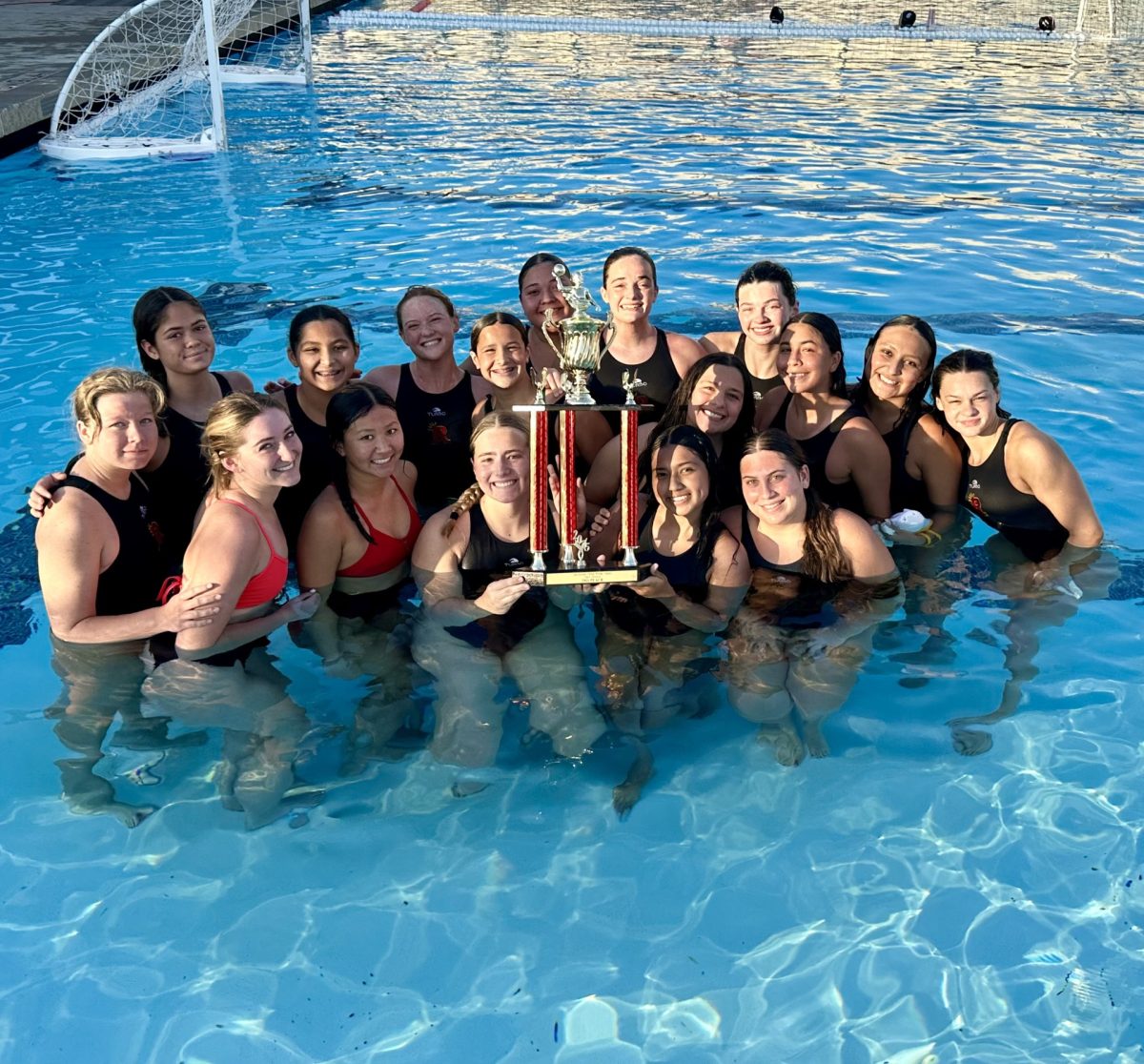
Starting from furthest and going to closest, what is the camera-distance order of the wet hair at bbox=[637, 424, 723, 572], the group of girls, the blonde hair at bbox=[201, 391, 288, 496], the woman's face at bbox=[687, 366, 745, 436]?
the woman's face at bbox=[687, 366, 745, 436]
the wet hair at bbox=[637, 424, 723, 572]
the group of girls
the blonde hair at bbox=[201, 391, 288, 496]

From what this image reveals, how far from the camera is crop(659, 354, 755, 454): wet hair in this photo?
16.2 ft

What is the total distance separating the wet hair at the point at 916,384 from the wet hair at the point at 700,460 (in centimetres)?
114

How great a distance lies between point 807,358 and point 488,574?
176 centimetres

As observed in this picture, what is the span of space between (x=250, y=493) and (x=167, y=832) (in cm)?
122

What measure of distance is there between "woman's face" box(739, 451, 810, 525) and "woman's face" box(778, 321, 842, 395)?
0.81m

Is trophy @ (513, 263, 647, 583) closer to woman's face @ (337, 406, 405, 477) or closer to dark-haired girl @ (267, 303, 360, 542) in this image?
woman's face @ (337, 406, 405, 477)

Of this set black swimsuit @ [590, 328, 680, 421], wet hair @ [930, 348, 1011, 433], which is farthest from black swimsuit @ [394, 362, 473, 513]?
wet hair @ [930, 348, 1011, 433]

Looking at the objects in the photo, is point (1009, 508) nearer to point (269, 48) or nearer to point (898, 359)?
point (898, 359)

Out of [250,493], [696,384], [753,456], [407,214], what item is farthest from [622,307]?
[407,214]

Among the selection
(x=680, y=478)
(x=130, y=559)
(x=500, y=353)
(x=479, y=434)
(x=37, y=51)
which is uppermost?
(x=37, y=51)

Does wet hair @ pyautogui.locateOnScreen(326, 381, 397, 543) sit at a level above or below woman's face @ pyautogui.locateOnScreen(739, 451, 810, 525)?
above

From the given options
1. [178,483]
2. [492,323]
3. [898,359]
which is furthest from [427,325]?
[898,359]

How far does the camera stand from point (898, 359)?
516 centimetres

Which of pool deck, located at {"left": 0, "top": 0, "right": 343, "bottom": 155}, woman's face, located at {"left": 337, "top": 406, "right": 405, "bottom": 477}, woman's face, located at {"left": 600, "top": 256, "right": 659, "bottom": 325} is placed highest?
pool deck, located at {"left": 0, "top": 0, "right": 343, "bottom": 155}
